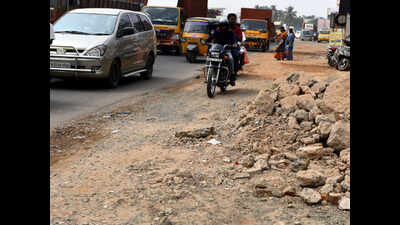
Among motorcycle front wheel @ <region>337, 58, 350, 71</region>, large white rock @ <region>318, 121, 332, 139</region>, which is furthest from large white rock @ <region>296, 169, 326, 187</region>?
motorcycle front wheel @ <region>337, 58, 350, 71</region>

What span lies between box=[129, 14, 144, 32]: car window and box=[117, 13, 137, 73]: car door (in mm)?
232

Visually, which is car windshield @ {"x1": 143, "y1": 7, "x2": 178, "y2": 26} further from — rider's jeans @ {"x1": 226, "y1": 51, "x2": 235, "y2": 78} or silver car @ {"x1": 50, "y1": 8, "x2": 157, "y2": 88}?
rider's jeans @ {"x1": 226, "y1": 51, "x2": 235, "y2": 78}

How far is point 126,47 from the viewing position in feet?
40.2

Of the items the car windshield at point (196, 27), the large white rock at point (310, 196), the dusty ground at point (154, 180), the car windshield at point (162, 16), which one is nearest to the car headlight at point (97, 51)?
the dusty ground at point (154, 180)

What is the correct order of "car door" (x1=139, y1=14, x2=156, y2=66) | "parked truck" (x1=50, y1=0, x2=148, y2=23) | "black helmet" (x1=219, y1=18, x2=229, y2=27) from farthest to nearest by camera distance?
"parked truck" (x1=50, y1=0, x2=148, y2=23)
"car door" (x1=139, y1=14, x2=156, y2=66)
"black helmet" (x1=219, y1=18, x2=229, y2=27)

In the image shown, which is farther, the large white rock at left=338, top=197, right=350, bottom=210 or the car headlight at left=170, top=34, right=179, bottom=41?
the car headlight at left=170, top=34, right=179, bottom=41

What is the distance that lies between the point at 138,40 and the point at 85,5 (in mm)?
12412

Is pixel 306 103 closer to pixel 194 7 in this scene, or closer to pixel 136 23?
pixel 136 23

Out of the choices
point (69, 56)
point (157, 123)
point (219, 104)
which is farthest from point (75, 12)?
point (157, 123)

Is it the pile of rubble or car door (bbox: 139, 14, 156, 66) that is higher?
car door (bbox: 139, 14, 156, 66)

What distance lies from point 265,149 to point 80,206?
2389mm

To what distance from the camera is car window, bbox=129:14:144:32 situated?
513 inches

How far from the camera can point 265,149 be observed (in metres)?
5.64

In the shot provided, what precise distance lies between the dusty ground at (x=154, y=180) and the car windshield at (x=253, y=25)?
27.8m
